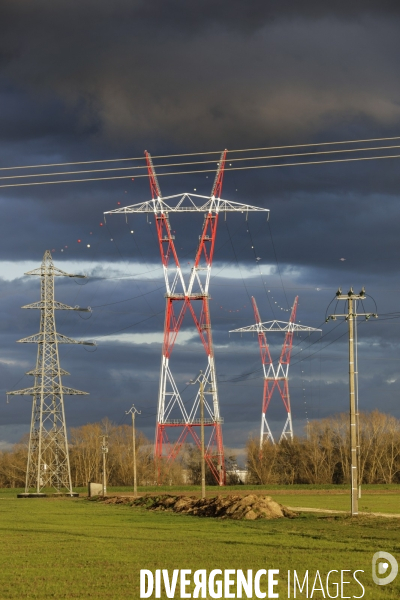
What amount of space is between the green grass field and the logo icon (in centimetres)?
21

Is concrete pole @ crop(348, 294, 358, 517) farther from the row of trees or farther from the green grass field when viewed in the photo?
the row of trees

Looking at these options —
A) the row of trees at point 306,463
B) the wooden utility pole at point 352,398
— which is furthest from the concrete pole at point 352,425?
the row of trees at point 306,463

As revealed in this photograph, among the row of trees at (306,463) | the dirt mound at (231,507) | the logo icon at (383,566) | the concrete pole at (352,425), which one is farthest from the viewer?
the row of trees at (306,463)

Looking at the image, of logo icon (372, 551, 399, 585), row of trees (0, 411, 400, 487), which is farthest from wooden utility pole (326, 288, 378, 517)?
row of trees (0, 411, 400, 487)

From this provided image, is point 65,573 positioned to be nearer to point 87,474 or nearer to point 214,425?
point 214,425

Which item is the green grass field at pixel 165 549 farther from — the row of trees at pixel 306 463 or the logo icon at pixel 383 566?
the row of trees at pixel 306 463

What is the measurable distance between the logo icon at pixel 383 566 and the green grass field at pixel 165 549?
0.68 feet

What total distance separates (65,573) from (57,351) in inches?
2208

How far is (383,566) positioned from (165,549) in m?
8.23

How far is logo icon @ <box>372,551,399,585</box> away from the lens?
22.0 m

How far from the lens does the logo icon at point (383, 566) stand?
867 inches

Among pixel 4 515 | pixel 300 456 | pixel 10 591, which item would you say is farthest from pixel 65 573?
pixel 300 456

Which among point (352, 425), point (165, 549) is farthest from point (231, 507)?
point (165, 549)

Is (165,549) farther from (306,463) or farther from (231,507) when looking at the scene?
(306,463)
